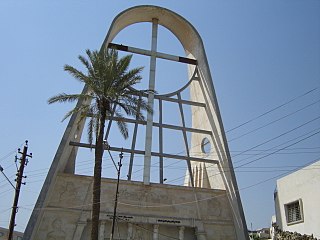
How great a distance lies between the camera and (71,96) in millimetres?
20672

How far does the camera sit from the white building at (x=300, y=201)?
56.4 feet

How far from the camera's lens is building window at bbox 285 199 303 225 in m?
18.4

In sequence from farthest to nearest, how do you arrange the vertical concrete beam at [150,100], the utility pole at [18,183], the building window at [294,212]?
the vertical concrete beam at [150,100] < the utility pole at [18,183] < the building window at [294,212]

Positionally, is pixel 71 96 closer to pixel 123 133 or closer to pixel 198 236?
pixel 123 133

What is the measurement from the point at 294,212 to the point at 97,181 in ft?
33.2

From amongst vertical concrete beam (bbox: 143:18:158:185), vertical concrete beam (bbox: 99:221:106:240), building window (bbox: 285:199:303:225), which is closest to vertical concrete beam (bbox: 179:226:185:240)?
vertical concrete beam (bbox: 143:18:158:185)

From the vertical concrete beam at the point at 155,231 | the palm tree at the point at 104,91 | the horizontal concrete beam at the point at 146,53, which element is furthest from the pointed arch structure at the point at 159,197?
the palm tree at the point at 104,91

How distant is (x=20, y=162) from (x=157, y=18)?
19391mm

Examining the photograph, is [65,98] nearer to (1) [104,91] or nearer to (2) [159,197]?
(1) [104,91]

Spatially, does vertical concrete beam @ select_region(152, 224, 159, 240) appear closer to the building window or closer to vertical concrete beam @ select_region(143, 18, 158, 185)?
vertical concrete beam @ select_region(143, 18, 158, 185)

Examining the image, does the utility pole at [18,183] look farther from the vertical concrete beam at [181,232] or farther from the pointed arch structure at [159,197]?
the vertical concrete beam at [181,232]

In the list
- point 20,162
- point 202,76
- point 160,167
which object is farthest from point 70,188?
point 202,76

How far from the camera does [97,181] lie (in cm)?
1805

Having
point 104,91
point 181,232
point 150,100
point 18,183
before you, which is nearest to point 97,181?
point 104,91
